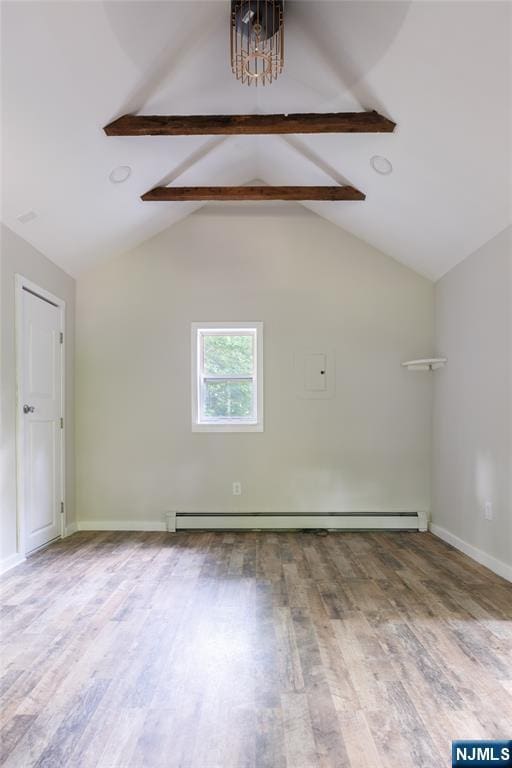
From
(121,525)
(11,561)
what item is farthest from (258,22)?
(121,525)

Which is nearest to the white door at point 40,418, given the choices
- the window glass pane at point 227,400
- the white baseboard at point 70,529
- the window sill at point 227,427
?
the white baseboard at point 70,529

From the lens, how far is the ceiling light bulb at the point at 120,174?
3.85 m

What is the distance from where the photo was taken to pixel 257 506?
5.07 m

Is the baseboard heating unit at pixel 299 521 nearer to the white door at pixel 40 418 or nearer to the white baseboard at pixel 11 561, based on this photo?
the white door at pixel 40 418

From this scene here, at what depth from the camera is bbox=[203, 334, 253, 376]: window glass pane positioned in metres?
5.23

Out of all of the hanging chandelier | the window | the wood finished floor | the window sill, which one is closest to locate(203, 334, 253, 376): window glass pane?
the window

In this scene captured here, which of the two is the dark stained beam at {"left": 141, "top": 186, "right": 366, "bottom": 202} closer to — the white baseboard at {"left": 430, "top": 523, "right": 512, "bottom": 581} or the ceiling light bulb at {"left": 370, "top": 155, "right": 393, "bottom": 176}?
the ceiling light bulb at {"left": 370, "top": 155, "right": 393, "bottom": 176}

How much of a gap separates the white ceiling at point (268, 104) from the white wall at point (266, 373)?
58 cm

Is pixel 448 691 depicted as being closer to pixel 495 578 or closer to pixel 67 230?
pixel 495 578

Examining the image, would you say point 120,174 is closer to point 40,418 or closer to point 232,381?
point 40,418

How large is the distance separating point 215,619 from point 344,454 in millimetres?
2551

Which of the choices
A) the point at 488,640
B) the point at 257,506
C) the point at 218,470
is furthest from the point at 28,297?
the point at 488,640

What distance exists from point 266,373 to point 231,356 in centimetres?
39

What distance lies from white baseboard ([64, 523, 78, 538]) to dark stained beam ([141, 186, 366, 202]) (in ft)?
9.74
